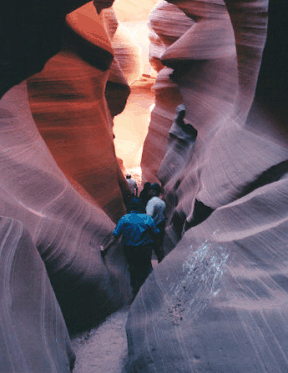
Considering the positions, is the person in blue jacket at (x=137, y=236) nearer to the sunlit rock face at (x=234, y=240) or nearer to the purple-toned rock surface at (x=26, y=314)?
the sunlit rock face at (x=234, y=240)

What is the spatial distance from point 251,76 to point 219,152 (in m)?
0.87

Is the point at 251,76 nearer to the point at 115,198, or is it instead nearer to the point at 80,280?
the point at 80,280

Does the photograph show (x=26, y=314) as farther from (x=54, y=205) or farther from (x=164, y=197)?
(x=164, y=197)

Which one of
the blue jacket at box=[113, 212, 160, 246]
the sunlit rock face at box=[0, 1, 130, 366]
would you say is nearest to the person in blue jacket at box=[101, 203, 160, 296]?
the blue jacket at box=[113, 212, 160, 246]

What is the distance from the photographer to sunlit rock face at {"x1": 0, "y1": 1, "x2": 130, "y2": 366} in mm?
2135

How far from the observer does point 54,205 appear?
383 centimetres

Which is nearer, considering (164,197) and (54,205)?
(54,205)

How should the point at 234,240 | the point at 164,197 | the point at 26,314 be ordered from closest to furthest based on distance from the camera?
the point at 26,314
the point at 234,240
the point at 164,197

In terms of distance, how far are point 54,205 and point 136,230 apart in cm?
91

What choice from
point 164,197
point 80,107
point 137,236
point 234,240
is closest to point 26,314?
point 234,240

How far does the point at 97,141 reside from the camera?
20.7 feet

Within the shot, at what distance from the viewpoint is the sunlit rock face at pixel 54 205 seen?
213cm

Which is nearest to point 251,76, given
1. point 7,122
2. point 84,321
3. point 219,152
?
point 219,152

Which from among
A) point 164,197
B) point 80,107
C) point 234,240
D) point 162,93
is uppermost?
point 234,240
